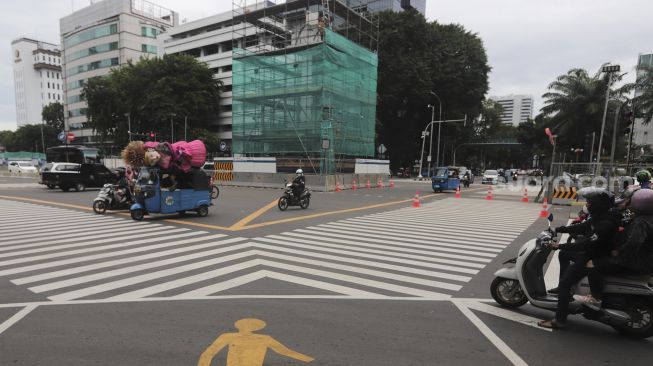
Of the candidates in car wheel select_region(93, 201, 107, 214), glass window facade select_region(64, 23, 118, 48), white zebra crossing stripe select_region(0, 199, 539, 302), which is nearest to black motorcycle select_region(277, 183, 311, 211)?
white zebra crossing stripe select_region(0, 199, 539, 302)

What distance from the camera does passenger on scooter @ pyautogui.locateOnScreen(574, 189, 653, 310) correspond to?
12.9 ft

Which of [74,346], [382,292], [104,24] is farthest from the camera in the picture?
[104,24]

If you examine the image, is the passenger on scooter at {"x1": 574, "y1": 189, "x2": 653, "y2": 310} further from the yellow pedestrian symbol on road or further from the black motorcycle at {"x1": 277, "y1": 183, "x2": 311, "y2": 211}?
the black motorcycle at {"x1": 277, "y1": 183, "x2": 311, "y2": 211}

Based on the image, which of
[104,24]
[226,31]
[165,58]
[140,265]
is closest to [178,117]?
[165,58]

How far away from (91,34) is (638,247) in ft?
303

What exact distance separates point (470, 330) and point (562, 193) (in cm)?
1802

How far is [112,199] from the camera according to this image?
520 inches

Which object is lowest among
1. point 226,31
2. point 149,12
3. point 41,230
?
point 41,230

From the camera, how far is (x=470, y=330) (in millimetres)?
4242

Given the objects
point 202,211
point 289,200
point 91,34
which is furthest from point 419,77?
point 91,34

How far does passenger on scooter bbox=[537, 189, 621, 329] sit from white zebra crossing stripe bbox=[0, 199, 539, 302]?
56.0 inches

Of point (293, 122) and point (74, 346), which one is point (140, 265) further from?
point (293, 122)

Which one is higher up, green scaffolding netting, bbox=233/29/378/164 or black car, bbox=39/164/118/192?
green scaffolding netting, bbox=233/29/378/164

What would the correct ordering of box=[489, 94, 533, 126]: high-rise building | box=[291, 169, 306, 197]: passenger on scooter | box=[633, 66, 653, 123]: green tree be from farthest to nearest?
box=[489, 94, 533, 126]: high-rise building, box=[633, 66, 653, 123]: green tree, box=[291, 169, 306, 197]: passenger on scooter
